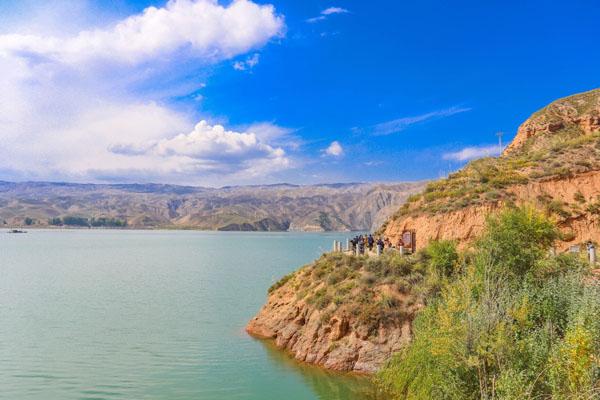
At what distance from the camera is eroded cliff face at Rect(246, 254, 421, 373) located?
22.9 meters

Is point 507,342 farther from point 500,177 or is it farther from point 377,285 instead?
point 500,177

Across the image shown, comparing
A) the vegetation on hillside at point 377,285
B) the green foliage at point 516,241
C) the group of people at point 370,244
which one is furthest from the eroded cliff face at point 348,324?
the green foliage at point 516,241

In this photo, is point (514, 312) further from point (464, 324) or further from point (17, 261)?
point (17, 261)

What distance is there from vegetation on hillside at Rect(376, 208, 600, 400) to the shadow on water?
86cm

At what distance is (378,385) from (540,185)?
2361cm

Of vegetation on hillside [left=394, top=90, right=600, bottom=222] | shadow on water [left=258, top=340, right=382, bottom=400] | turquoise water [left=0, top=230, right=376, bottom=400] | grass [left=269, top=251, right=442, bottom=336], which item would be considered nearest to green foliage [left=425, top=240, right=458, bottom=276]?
grass [left=269, top=251, right=442, bottom=336]

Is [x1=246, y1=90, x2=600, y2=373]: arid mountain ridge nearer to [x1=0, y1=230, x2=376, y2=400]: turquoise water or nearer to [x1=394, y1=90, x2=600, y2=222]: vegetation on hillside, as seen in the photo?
[x1=394, y1=90, x2=600, y2=222]: vegetation on hillside

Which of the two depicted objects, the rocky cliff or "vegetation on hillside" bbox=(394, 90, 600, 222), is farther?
"vegetation on hillside" bbox=(394, 90, 600, 222)

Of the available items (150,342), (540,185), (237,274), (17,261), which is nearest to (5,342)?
(150,342)

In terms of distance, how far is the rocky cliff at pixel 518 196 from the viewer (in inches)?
1321

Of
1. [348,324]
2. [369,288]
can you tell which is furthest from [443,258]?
[348,324]

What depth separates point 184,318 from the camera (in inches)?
1305

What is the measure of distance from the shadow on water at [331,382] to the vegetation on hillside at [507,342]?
0.86m

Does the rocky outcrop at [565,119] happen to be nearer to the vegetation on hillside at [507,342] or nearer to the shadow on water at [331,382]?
the vegetation on hillside at [507,342]
